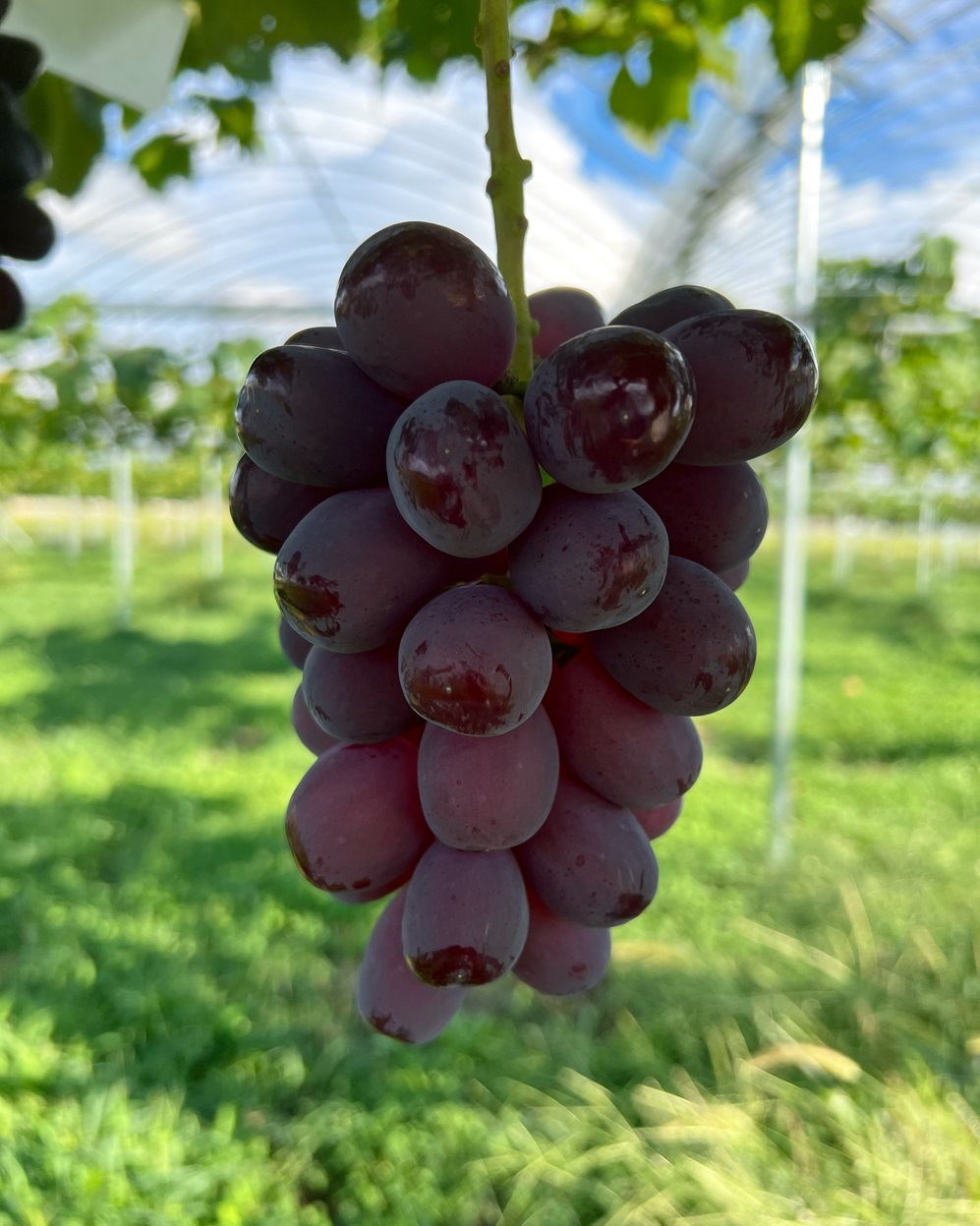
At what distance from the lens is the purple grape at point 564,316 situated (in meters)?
0.76

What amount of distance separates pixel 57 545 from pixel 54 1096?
24908 mm

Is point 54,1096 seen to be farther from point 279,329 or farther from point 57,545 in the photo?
point 57,545

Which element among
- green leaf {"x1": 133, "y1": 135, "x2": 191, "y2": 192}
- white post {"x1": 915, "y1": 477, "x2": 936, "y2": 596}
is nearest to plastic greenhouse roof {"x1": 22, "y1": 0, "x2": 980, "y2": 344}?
green leaf {"x1": 133, "y1": 135, "x2": 191, "y2": 192}

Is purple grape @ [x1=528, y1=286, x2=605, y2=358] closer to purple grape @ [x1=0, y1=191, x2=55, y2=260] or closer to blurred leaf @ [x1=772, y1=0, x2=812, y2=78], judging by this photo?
purple grape @ [x1=0, y1=191, x2=55, y2=260]

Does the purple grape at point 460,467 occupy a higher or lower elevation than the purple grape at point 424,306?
lower

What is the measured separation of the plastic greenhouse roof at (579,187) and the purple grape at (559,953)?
4.55 metres

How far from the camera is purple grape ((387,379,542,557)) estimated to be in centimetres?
54

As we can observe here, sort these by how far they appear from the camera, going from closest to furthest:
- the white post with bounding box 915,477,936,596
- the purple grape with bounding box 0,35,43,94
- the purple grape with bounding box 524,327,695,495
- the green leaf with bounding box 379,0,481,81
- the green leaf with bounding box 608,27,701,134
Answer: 1. the purple grape with bounding box 524,327,695,495
2. the purple grape with bounding box 0,35,43,94
3. the green leaf with bounding box 379,0,481,81
4. the green leaf with bounding box 608,27,701,134
5. the white post with bounding box 915,477,936,596

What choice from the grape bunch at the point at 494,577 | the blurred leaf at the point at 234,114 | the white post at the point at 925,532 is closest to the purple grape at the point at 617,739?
the grape bunch at the point at 494,577

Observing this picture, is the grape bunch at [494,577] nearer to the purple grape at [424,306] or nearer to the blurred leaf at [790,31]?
the purple grape at [424,306]

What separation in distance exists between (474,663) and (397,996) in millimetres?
339

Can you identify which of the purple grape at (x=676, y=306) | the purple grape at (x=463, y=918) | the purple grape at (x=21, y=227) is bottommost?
the purple grape at (x=463, y=918)

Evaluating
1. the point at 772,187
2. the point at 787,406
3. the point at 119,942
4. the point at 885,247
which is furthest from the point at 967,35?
the point at 119,942

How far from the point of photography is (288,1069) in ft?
9.24
